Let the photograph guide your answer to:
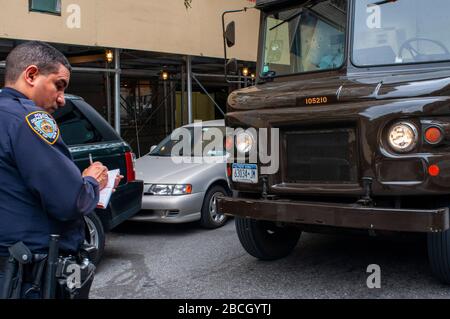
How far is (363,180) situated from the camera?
4.00 metres

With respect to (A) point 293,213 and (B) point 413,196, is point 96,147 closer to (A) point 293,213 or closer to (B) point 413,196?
(A) point 293,213

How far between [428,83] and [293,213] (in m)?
1.40

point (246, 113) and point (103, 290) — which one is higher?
point (246, 113)

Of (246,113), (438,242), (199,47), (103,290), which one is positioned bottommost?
(103,290)

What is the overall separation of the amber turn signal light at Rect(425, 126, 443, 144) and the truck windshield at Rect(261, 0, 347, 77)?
131 cm

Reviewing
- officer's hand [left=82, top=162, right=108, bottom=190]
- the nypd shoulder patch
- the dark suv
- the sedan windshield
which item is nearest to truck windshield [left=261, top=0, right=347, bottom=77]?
the dark suv

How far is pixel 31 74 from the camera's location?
2.10 meters

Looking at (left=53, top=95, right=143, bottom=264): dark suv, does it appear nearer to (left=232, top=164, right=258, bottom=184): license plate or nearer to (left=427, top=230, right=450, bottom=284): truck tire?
(left=232, top=164, right=258, bottom=184): license plate

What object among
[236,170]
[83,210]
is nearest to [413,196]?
[236,170]

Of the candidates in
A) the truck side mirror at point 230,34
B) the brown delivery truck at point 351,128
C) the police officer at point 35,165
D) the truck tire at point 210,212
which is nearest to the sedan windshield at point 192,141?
the truck tire at point 210,212

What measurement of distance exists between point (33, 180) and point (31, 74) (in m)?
0.44

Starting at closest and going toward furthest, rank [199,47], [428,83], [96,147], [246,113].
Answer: [428,83] < [246,113] < [96,147] < [199,47]

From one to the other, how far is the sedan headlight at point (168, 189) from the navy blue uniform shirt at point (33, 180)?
4565mm

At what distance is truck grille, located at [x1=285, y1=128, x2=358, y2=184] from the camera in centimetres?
413
